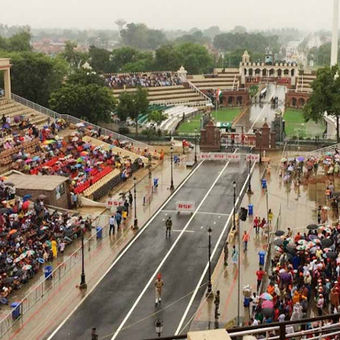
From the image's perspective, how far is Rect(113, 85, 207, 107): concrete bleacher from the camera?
109 m

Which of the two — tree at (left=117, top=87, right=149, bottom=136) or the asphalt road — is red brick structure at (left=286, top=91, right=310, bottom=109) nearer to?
tree at (left=117, top=87, right=149, bottom=136)

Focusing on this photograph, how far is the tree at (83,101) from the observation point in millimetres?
76062

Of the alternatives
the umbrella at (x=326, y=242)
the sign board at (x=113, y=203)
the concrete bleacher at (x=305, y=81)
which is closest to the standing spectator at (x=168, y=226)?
the sign board at (x=113, y=203)

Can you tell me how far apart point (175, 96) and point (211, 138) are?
40.4m

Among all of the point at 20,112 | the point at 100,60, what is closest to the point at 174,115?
the point at 20,112

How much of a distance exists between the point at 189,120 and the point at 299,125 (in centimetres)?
A: 1588

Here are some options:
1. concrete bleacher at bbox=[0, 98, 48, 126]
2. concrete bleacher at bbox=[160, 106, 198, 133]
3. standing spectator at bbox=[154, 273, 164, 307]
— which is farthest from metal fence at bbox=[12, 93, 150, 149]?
standing spectator at bbox=[154, 273, 164, 307]

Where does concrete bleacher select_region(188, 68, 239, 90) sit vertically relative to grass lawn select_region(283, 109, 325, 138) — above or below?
above

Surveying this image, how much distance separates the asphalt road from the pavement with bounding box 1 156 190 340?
0.65 metres

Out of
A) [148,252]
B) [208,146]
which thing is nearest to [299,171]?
[208,146]

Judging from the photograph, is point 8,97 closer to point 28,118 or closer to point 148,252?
point 28,118

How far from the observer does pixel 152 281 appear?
35344 mm

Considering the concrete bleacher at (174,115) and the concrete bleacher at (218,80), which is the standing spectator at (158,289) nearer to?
the concrete bleacher at (174,115)

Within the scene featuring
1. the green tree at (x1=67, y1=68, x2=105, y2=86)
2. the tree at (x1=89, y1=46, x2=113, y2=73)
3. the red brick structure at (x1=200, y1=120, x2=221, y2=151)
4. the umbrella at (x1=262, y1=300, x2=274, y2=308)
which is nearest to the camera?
the umbrella at (x1=262, y1=300, x2=274, y2=308)
